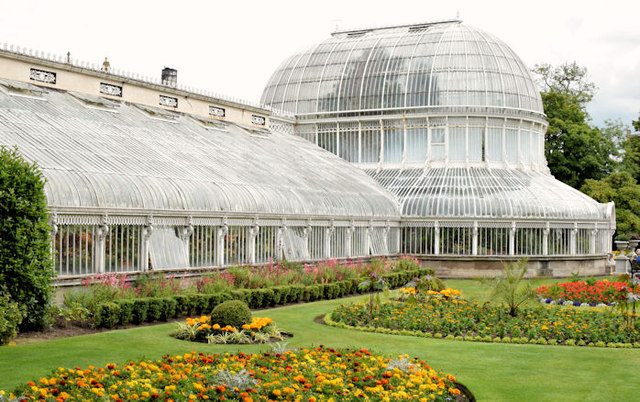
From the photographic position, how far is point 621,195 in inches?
2243

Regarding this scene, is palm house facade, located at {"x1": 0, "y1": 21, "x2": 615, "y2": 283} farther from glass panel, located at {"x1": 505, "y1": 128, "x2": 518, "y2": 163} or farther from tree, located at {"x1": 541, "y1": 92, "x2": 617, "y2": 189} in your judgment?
tree, located at {"x1": 541, "y1": 92, "x2": 617, "y2": 189}

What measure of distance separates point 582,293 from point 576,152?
1507 inches

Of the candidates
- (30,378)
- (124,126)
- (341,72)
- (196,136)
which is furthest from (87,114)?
(341,72)

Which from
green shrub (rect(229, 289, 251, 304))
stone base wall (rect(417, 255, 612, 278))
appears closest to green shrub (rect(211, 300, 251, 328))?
green shrub (rect(229, 289, 251, 304))

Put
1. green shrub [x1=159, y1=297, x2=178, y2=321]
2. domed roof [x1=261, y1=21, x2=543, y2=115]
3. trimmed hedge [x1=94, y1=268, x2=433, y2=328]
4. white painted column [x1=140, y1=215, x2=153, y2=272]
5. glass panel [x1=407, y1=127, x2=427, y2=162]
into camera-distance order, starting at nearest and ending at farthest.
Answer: trimmed hedge [x1=94, y1=268, x2=433, y2=328] < green shrub [x1=159, y1=297, x2=178, y2=321] < white painted column [x1=140, y1=215, x2=153, y2=272] < domed roof [x1=261, y1=21, x2=543, y2=115] < glass panel [x1=407, y1=127, x2=427, y2=162]

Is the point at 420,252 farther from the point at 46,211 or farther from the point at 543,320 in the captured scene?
the point at 46,211

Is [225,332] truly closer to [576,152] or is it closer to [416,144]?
[416,144]

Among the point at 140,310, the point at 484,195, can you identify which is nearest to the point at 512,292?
the point at 140,310

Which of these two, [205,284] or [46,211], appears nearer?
[46,211]

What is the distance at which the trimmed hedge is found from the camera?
18469 mm

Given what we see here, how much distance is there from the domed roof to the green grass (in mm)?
27596

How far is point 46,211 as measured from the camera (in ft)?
57.3

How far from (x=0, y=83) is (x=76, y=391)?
1712cm

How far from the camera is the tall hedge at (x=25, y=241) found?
53.6 feet
